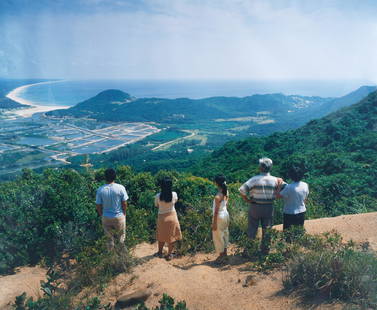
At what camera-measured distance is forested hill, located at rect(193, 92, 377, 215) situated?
9799 mm

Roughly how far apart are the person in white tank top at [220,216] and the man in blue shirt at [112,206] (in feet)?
4.29

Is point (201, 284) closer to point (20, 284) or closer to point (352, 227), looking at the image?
point (20, 284)

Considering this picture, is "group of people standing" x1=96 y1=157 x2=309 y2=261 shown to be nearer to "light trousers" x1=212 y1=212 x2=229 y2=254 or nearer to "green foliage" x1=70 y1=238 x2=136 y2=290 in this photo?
"light trousers" x1=212 y1=212 x2=229 y2=254

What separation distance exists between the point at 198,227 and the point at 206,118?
9290 centimetres

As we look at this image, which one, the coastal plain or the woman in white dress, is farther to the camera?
the coastal plain

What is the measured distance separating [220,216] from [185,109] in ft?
328

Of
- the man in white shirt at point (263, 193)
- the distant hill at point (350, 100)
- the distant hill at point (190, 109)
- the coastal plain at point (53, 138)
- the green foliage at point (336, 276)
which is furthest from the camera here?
the distant hill at point (190, 109)

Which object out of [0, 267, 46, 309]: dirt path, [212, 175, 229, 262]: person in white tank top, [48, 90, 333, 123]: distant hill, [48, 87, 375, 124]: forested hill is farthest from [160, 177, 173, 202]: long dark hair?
[48, 90, 333, 123]: distant hill

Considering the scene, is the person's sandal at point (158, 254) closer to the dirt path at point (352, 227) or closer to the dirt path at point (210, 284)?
the dirt path at point (210, 284)

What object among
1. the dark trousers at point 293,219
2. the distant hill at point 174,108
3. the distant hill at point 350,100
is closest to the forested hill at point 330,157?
the dark trousers at point 293,219

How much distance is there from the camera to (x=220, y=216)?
13.5ft

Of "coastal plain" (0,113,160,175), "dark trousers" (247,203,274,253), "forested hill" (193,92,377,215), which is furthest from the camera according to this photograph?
"coastal plain" (0,113,160,175)

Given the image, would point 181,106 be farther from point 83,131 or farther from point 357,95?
point 357,95

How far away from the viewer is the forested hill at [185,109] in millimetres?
92250
